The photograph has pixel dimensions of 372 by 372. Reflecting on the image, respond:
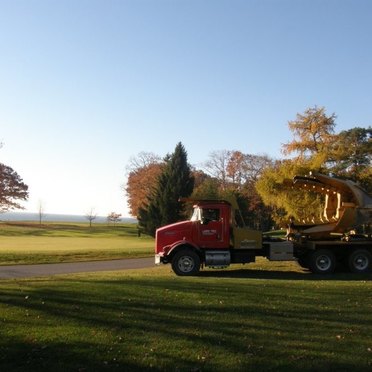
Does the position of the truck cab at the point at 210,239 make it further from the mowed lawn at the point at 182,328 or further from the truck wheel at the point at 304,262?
the mowed lawn at the point at 182,328

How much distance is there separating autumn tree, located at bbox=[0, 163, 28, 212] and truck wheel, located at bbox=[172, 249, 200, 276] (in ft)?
240

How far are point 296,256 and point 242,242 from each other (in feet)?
8.67

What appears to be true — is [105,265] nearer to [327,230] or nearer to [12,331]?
[327,230]

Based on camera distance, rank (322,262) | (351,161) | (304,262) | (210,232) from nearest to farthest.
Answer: (210,232) → (322,262) → (304,262) → (351,161)

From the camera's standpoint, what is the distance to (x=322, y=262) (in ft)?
64.6

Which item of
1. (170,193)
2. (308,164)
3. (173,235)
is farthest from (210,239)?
(170,193)

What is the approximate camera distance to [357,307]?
404 inches

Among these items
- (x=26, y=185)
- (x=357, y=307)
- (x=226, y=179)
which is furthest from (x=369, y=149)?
(x=26, y=185)

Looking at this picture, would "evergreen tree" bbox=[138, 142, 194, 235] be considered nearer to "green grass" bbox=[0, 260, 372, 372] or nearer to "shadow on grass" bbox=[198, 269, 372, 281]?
"shadow on grass" bbox=[198, 269, 372, 281]

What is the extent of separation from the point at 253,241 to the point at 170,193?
39.6 m

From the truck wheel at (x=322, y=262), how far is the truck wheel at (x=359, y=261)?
0.68 m

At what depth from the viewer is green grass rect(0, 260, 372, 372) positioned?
665 cm

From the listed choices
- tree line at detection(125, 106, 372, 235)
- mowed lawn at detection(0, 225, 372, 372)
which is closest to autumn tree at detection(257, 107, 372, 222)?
tree line at detection(125, 106, 372, 235)

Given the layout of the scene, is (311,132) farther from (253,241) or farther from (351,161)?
(253,241)
